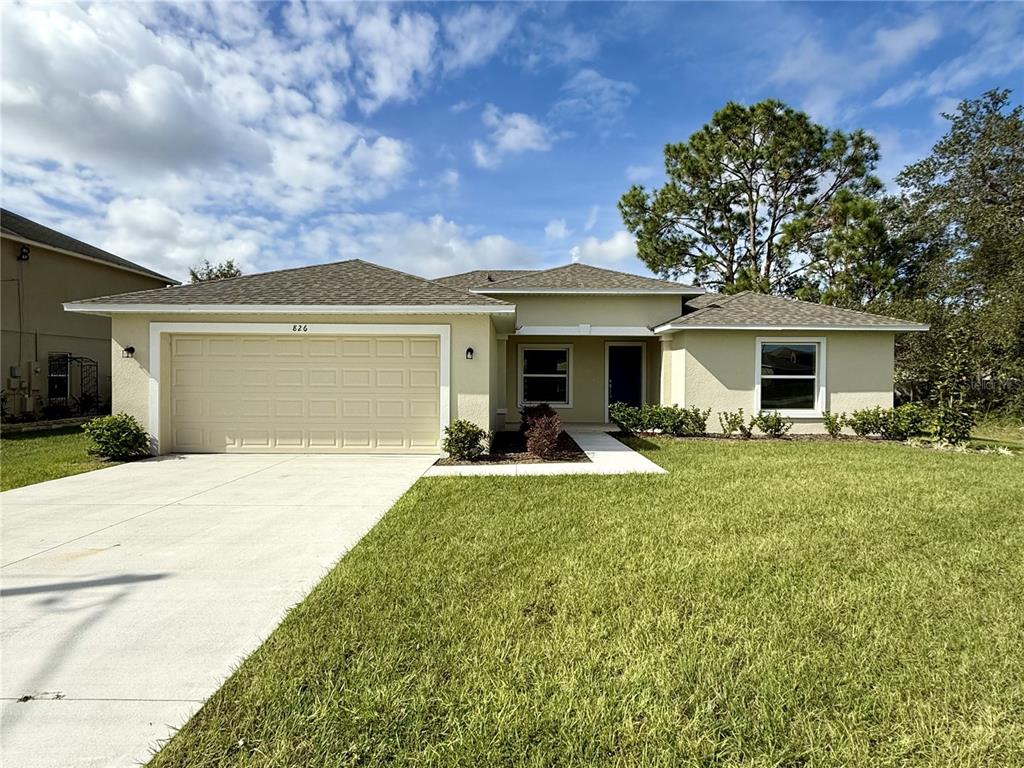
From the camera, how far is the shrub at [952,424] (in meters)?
10.8

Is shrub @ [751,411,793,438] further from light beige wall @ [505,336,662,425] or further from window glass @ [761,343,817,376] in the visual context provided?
light beige wall @ [505,336,662,425]

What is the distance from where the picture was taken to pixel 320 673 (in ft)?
8.98

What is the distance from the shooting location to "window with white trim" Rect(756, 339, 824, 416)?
1242 centimetres

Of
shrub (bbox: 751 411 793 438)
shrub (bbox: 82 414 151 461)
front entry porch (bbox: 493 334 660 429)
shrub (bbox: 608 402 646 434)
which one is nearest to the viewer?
shrub (bbox: 82 414 151 461)

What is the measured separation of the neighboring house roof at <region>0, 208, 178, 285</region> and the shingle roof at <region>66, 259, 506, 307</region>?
8259 mm

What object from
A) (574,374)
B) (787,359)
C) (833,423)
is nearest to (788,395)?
(787,359)

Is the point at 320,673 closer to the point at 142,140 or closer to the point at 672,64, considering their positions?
the point at 672,64

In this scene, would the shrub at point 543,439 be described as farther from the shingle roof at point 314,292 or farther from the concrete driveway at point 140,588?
the concrete driveway at point 140,588

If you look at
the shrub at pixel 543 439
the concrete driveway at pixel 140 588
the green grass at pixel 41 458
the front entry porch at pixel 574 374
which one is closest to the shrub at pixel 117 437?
the green grass at pixel 41 458

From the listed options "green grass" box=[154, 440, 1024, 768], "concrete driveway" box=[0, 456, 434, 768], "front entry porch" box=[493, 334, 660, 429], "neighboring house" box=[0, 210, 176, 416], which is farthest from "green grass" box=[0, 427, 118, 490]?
"front entry porch" box=[493, 334, 660, 429]

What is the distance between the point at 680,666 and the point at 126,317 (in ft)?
38.4

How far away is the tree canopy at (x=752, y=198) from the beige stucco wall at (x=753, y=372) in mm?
11313

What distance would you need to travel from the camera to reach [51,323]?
16.0 m

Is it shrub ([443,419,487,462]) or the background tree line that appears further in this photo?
the background tree line
